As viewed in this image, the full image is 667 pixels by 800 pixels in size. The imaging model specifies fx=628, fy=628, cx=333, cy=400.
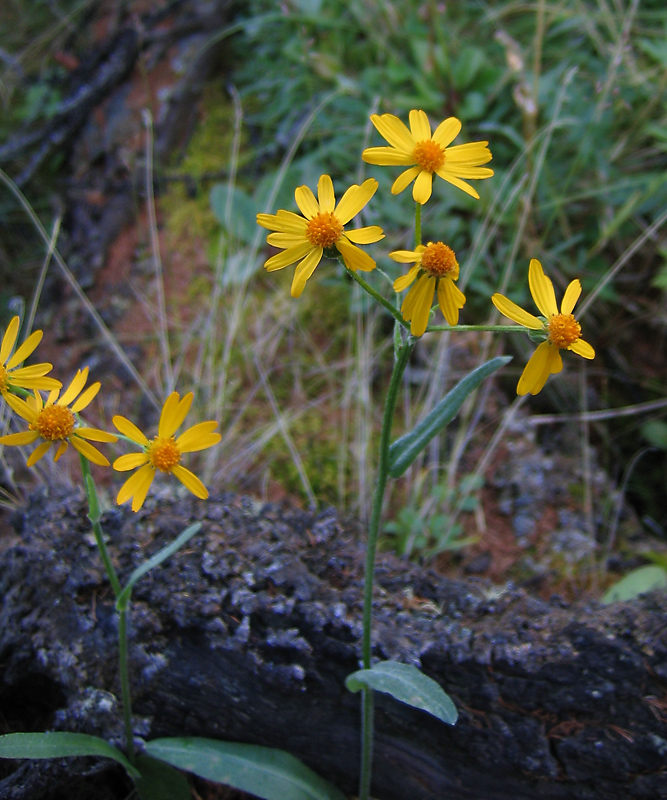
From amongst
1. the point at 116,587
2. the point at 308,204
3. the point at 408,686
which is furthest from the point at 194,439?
the point at 408,686

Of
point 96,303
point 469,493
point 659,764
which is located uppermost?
point 96,303

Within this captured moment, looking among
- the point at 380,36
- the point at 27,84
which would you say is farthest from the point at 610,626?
the point at 27,84

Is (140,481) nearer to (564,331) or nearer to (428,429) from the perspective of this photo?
(428,429)

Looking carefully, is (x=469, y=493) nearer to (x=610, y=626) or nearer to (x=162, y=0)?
(x=610, y=626)

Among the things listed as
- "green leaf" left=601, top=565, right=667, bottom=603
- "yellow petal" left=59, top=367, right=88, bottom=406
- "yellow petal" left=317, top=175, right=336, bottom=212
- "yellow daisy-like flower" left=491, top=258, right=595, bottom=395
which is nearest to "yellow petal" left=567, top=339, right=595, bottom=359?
"yellow daisy-like flower" left=491, top=258, right=595, bottom=395

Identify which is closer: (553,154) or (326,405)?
(326,405)

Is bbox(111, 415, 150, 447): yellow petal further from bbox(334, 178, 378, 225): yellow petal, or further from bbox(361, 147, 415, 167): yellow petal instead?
bbox(361, 147, 415, 167): yellow petal
